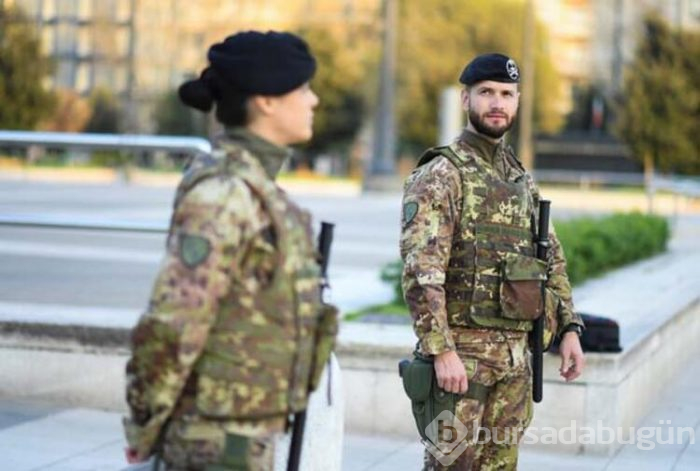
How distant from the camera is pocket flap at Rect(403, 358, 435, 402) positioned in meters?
4.67

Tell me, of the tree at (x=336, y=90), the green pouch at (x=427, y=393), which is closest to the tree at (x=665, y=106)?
the tree at (x=336, y=90)

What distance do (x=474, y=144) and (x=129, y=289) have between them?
5369 mm

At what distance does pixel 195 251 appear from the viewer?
3.11 meters

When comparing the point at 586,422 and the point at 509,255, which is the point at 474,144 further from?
the point at 586,422

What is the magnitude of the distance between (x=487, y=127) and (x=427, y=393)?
905 mm

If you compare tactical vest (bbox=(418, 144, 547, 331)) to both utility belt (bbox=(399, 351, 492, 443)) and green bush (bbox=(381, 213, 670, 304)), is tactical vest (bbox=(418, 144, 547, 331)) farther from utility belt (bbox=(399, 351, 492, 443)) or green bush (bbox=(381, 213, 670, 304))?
green bush (bbox=(381, 213, 670, 304))

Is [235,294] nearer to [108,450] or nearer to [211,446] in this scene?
[211,446]

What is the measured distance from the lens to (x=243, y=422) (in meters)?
3.23

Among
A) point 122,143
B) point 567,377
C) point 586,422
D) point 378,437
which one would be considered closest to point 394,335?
point 378,437

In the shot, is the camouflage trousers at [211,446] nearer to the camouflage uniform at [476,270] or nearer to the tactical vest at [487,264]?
the camouflage uniform at [476,270]

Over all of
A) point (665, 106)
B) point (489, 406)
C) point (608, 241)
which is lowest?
point (608, 241)

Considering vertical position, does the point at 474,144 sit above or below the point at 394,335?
above

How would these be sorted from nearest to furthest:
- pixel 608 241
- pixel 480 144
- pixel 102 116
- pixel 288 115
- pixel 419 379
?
1. pixel 288 115
2. pixel 419 379
3. pixel 480 144
4. pixel 608 241
5. pixel 102 116

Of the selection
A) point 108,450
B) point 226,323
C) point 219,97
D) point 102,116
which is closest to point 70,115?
point 102,116
